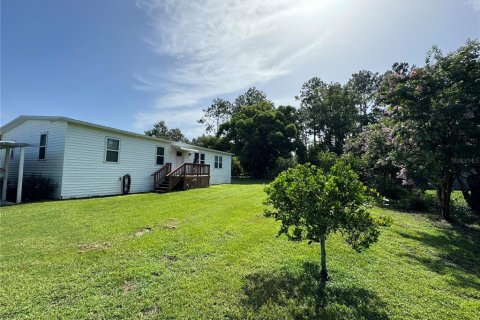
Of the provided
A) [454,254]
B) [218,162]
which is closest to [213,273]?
[454,254]

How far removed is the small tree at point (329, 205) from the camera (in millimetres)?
2996

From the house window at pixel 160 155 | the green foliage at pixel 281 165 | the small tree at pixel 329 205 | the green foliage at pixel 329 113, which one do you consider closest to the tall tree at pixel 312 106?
the green foliage at pixel 329 113

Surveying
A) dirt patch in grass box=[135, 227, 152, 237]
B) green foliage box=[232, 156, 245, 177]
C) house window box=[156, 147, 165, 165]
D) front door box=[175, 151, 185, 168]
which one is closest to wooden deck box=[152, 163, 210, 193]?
house window box=[156, 147, 165, 165]

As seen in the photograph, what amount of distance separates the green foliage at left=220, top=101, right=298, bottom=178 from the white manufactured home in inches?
524

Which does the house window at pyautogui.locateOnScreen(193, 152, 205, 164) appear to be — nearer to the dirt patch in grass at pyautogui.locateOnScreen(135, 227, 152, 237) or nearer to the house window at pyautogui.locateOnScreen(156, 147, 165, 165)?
the house window at pyautogui.locateOnScreen(156, 147, 165, 165)

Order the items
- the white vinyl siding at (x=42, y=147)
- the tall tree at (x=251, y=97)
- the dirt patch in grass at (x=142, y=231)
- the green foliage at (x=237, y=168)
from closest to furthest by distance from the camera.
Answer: the dirt patch in grass at (x=142, y=231) < the white vinyl siding at (x=42, y=147) < the green foliage at (x=237, y=168) < the tall tree at (x=251, y=97)

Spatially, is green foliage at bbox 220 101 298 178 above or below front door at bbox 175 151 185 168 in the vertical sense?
above

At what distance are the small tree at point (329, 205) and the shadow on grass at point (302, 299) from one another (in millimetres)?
341

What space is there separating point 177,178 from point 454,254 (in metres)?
11.4

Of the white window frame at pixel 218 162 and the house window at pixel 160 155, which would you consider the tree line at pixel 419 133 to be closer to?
the white window frame at pixel 218 162

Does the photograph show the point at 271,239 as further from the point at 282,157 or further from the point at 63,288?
the point at 282,157

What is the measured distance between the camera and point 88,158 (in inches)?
399

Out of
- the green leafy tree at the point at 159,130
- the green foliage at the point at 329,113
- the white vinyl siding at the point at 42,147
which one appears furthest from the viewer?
the green leafy tree at the point at 159,130

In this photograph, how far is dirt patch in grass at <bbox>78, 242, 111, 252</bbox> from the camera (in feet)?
13.3
